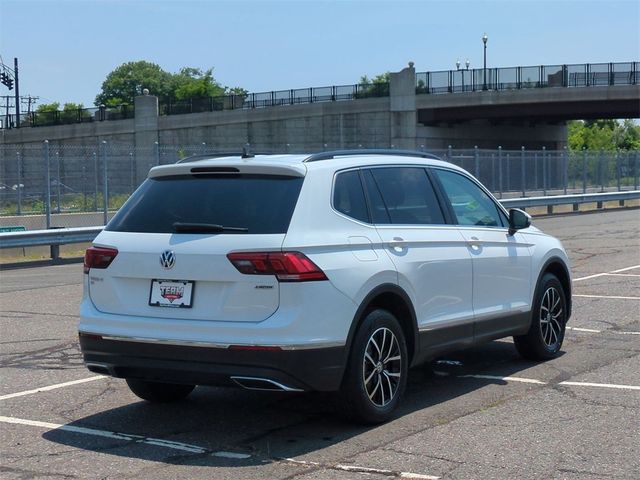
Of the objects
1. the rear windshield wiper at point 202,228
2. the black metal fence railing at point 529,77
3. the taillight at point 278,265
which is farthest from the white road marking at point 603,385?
the black metal fence railing at point 529,77

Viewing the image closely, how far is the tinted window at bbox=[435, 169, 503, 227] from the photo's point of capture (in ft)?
26.9

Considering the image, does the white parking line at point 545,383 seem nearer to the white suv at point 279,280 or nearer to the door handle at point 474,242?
the white suv at point 279,280

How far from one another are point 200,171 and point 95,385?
91.9 inches

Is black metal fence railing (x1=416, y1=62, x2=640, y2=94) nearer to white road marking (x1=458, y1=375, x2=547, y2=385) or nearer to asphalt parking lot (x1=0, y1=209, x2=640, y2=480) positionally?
asphalt parking lot (x1=0, y1=209, x2=640, y2=480)

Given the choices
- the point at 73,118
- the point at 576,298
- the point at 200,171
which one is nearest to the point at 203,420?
the point at 200,171

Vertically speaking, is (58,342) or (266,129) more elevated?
(266,129)

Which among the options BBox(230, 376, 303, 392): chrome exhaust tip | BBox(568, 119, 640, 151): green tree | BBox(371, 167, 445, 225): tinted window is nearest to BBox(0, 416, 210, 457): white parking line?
BBox(230, 376, 303, 392): chrome exhaust tip

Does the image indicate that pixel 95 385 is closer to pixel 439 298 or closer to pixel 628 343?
pixel 439 298

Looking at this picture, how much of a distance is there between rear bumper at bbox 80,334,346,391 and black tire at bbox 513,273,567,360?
122 inches

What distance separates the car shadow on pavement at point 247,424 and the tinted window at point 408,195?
54.3 inches

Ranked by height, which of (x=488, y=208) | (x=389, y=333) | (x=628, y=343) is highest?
(x=488, y=208)

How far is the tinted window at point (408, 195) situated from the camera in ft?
24.3

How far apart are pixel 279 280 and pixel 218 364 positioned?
2.12 ft

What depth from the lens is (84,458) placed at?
6.14m
